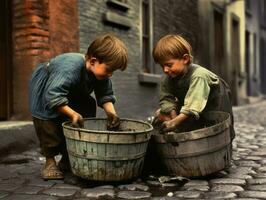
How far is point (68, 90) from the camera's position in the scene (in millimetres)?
3617

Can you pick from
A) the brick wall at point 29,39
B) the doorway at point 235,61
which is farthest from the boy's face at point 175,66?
the doorway at point 235,61

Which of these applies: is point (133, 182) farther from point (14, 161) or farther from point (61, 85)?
point (14, 161)

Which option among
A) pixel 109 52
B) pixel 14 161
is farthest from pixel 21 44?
pixel 109 52

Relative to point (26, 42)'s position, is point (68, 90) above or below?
below

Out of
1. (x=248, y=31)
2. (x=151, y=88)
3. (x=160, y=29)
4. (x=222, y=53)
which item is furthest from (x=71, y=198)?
(x=248, y=31)

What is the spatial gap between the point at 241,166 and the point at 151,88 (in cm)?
495

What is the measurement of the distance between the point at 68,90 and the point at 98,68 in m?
0.28

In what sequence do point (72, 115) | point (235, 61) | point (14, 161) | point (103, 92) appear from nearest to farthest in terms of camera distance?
point (72, 115), point (103, 92), point (14, 161), point (235, 61)

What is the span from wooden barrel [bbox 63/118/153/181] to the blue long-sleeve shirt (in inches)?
9.7

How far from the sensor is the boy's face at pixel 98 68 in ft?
11.8

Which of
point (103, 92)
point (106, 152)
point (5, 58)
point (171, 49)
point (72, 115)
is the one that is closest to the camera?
point (106, 152)

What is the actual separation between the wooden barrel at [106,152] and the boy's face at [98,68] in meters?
0.46

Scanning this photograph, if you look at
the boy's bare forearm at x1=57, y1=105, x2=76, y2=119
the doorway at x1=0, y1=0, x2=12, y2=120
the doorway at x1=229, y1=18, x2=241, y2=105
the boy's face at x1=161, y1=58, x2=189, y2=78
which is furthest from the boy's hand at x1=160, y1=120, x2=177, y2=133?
the doorway at x1=229, y1=18, x2=241, y2=105

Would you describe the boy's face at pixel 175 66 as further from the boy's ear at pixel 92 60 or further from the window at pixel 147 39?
the window at pixel 147 39
